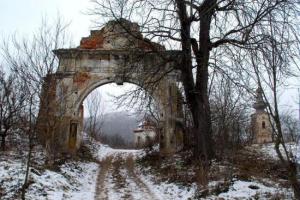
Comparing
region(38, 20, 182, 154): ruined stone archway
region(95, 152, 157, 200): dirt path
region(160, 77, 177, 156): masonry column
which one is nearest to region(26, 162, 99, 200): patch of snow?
region(95, 152, 157, 200): dirt path

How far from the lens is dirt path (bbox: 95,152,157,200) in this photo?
11789 millimetres

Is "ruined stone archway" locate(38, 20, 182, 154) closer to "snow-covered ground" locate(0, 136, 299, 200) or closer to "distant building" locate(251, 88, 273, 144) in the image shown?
"snow-covered ground" locate(0, 136, 299, 200)

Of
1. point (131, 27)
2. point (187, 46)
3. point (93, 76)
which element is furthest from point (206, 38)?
point (93, 76)

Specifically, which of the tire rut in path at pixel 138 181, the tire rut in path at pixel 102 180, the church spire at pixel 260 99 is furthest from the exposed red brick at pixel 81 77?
the church spire at pixel 260 99

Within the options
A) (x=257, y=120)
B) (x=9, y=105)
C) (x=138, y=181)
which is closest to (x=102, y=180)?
(x=138, y=181)

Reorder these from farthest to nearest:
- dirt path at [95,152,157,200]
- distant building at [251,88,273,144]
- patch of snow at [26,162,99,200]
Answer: dirt path at [95,152,157,200]
patch of snow at [26,162,99,200]
distant building at [251,88,273,144]

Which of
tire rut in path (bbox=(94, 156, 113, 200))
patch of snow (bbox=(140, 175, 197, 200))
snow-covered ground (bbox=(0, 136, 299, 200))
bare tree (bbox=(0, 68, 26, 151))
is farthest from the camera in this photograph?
bare tree (bbox=(0, 68, 26, 151))

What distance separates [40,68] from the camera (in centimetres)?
1097

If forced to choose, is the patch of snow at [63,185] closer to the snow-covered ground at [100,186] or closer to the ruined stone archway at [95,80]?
the snow-covered ground at [100,186]

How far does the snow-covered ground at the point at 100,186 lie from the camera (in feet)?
34.0

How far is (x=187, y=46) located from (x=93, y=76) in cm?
859

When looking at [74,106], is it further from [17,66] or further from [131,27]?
[17,66]

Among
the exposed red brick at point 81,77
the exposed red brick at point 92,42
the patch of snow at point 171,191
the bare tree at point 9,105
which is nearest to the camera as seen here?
the patch of snow at point 171,191

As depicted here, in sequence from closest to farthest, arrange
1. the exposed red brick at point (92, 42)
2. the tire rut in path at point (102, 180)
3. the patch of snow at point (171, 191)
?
the patch of snow at point (171, 191)
the tire rut in path at point (102, 180)
the exposed red brick at point (92, 42)
